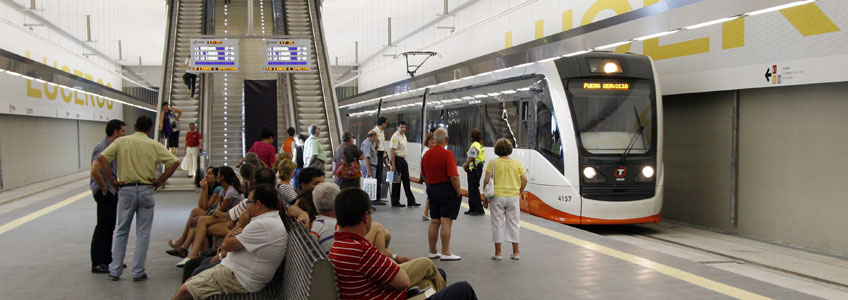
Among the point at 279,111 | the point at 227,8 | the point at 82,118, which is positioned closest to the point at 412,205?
the point at 279,111

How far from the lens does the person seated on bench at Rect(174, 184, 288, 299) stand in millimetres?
4977

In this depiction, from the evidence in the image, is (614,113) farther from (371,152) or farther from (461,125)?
(461,125)

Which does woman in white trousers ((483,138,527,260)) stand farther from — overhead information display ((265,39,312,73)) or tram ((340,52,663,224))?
overhead information display ((265,39,312,73))

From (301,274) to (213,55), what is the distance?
15.4 meters

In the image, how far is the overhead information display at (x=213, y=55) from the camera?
60.3ft

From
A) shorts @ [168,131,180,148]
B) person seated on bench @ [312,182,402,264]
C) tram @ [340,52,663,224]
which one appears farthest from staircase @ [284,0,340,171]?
person seated on bench @ [312,182,402,264]

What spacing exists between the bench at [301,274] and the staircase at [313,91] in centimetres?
1301

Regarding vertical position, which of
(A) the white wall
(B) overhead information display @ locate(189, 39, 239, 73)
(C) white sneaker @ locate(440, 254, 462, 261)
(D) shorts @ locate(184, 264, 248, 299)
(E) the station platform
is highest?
(A) the white wall

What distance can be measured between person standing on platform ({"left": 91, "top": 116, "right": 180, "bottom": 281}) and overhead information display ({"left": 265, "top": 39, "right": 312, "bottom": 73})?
11.8 m

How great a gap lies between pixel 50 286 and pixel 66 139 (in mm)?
21115

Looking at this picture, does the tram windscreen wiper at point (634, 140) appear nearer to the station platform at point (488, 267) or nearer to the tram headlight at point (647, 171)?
the tram headlight at point (647, 171)

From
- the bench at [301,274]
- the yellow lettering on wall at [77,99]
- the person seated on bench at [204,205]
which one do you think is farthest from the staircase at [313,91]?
the bench at [301,274]

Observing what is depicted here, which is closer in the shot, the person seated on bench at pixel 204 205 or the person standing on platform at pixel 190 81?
the person seated on bench at pixel 204 205

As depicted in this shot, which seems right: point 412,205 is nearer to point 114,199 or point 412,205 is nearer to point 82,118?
point 114,199
